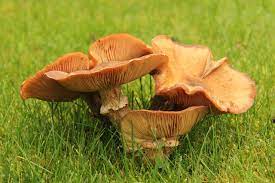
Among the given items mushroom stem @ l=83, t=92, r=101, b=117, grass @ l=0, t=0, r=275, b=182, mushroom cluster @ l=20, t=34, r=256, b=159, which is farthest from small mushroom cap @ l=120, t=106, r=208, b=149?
mushroom stem @ l=83, t=92, r=101, b=117

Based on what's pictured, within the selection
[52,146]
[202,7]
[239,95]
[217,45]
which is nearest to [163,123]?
[239,95]

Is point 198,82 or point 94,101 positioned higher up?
point 198,82

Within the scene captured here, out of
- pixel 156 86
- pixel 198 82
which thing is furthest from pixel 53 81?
pixel 198 82

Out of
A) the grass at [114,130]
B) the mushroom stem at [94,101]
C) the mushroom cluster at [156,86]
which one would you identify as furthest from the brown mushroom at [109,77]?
the grass at [114,130]

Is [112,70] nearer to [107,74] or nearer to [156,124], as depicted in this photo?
[107,74]

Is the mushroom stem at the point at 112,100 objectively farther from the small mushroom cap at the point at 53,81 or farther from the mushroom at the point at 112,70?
the small mushroom cap at the point at 53,81
